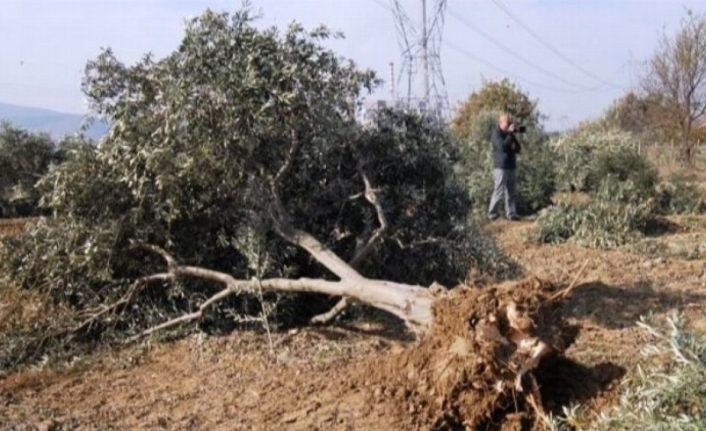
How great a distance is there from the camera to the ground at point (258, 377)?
14.6 ft

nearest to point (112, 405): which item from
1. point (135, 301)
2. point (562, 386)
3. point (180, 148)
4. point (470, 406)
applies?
point (135, 301)

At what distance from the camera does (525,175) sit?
1408 centimetres

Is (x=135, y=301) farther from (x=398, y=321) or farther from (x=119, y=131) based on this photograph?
(x=398, y=321)

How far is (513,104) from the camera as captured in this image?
20.6 meters

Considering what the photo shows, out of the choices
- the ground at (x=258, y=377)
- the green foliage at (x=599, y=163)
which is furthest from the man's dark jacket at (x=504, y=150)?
the ground at (x=258, y=377)

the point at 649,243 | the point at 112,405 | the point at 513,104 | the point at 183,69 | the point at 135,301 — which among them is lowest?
the point at 112,405

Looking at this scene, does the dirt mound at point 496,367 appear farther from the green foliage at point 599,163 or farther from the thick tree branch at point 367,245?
the green foliage at point 599,163

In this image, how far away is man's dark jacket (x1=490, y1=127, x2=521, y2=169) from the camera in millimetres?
12453

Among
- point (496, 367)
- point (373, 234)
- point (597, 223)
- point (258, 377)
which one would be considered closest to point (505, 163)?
point (597, 223)

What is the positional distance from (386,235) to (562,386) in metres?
2.57

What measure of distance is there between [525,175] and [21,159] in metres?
8.70

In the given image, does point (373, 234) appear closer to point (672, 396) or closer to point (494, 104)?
point (672, 396)

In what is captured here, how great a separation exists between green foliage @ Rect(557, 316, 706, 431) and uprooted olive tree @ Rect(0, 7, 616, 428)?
2.40 meters

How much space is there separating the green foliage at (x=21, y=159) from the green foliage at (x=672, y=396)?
12.6 m
